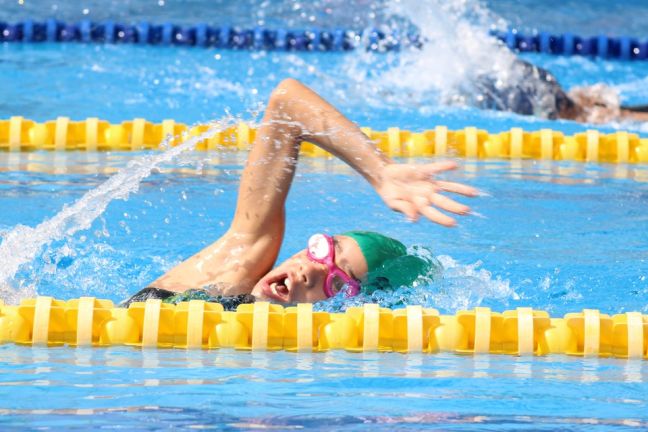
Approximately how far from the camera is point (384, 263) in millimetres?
3609

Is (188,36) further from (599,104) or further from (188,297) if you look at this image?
(188,297)

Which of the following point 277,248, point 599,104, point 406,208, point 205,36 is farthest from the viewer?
point 205,36

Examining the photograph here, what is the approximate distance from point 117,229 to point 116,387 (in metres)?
2.02

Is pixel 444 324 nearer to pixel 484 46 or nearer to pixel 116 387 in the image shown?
pixel 116 387

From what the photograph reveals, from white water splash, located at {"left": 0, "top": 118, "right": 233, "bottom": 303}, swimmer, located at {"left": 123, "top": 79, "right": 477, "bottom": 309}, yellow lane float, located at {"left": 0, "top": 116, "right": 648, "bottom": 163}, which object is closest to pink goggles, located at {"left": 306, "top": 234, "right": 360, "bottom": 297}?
swimmer, located at {"left": 123, "top": 79, "right": 477, "bottom": 309}

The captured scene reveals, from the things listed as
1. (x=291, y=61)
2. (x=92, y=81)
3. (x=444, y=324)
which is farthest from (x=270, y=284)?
(x=291, y=61)

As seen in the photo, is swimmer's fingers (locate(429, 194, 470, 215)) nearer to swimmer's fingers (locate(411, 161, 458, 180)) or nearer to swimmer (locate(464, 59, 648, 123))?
swimmer's fingers (locate(411, 161, 458, 180))

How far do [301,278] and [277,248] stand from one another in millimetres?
252

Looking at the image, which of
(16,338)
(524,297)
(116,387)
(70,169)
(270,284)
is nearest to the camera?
(116,387)

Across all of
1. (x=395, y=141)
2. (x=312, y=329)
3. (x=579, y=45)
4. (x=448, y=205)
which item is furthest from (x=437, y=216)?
(x=579, y=45)

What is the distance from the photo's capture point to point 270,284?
11.5ft

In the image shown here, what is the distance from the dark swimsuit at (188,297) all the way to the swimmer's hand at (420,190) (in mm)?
714

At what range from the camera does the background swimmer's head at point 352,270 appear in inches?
137

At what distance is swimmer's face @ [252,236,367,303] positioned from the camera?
136 inches
